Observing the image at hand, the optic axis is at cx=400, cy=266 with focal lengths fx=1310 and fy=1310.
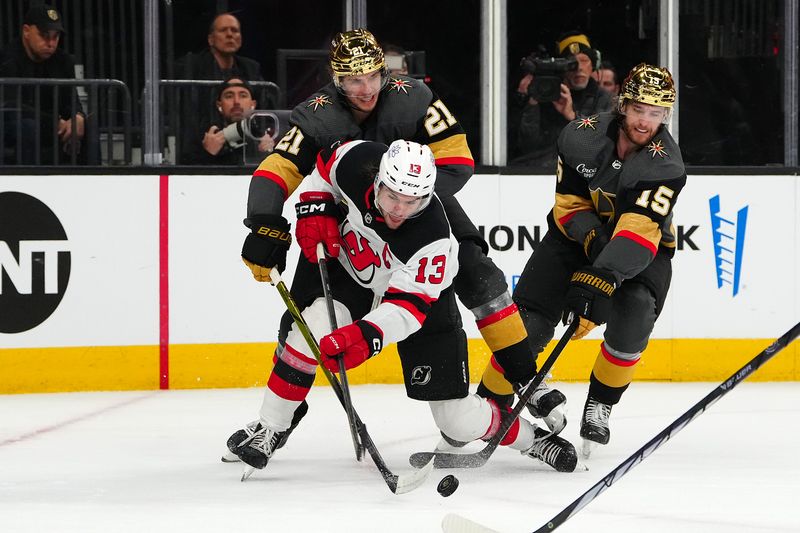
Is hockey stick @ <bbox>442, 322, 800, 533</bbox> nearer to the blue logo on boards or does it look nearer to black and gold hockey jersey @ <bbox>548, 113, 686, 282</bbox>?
black and gold hockey jersey @ <bbox>548, 113, 686, 282</bbox>

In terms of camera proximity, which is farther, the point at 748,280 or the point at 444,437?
the point at 748,280

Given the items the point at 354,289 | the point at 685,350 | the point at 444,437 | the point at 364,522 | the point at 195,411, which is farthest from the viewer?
the point at 685,350

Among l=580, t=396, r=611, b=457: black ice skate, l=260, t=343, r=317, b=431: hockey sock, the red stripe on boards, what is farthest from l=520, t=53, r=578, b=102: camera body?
l=260, t=343, r=317, b=431: hockey sock

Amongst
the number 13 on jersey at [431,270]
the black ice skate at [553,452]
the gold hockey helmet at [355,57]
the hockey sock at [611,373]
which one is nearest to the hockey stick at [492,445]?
the black ice skate at [553,452]

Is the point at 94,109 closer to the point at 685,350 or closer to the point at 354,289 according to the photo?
the point at 354,289

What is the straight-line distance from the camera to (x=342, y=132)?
10.7ft

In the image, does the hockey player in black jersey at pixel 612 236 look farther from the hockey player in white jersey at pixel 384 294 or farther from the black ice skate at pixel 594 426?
the hockey player in white jersey at pixel 384 294

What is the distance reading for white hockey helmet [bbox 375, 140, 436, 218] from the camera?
278 cm

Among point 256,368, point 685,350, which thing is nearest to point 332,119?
point 256,368

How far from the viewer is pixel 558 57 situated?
496 centimetres

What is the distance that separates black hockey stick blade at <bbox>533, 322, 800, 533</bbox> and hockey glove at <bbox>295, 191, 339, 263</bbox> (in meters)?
0.91

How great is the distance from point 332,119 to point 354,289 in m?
0.44

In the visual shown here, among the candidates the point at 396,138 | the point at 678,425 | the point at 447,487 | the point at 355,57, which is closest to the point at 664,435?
the point at 678,425

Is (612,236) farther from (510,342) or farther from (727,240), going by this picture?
(727,240)
